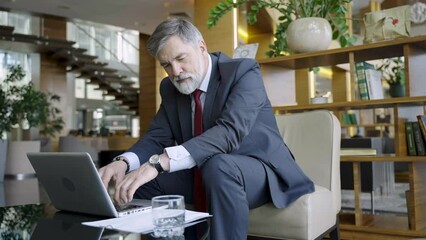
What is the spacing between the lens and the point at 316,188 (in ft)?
6.07

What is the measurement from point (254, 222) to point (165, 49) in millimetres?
753

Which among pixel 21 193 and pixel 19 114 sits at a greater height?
pixel 19 114

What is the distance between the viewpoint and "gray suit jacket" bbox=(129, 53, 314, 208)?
1.49 meters

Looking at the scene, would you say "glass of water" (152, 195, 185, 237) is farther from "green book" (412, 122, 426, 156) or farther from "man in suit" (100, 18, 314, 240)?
"green book" (412, 122, 426, 156)

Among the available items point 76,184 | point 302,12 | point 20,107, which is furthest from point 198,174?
point 20,107

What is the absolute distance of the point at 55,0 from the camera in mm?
8773

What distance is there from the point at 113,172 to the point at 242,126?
50 centimetres

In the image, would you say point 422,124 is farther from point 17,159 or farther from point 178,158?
point 17,159

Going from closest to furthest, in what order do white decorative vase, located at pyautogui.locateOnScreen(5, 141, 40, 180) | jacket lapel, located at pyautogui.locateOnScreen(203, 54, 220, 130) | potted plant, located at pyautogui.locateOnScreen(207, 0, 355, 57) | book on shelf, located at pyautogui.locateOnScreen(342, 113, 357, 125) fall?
jacket lapel, located at pyautogui.locateOnScreen(203, 54, 220, 130) → potted plant, located at pyautogui.locateOnScreen(207, 0, 355, 57) → white decorative vase, located at pyautogui.locateOnScreen(5, 141, 40, 180) → book on shelf, located at pyautogui.locateOnScreen(342, 113, 357, 125)

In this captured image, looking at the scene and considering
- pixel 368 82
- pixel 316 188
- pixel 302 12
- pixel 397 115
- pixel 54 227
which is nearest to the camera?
pixel 54 227

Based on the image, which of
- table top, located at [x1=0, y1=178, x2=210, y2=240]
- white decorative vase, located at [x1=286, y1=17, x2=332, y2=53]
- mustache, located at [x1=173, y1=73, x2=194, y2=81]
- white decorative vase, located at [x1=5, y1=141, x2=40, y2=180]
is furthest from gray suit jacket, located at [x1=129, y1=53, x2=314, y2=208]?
white decorative vase, located at [x1=5, y1=141, x2=40, y2=180]

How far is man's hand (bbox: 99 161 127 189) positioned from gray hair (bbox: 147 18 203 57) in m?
0.44

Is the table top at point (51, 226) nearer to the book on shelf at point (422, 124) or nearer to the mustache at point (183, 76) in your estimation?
the mustache at point (183, 76)

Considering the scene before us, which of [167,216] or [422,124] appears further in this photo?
[422,124]
